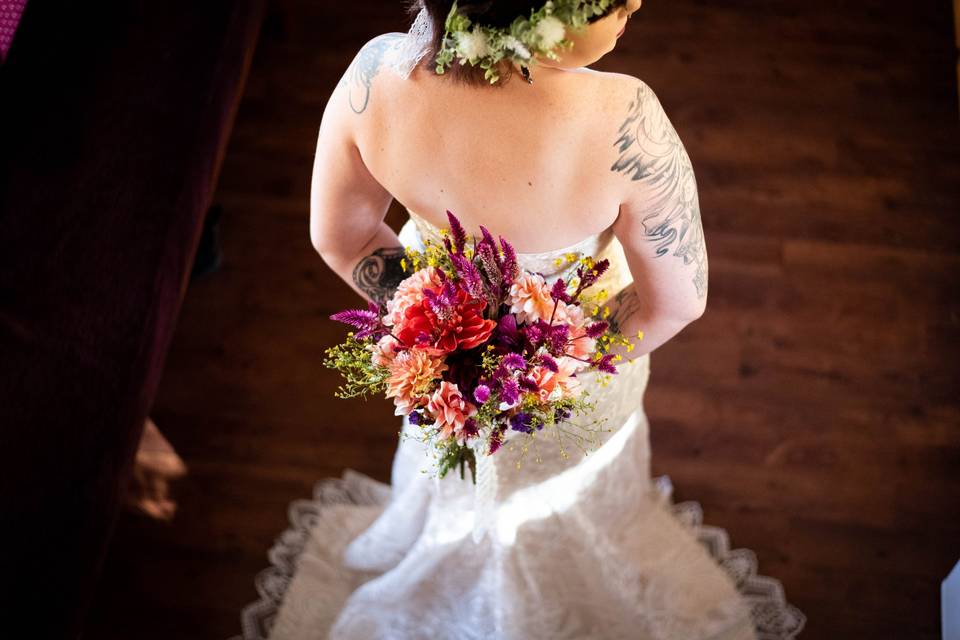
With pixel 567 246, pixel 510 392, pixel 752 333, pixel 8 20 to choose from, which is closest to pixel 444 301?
pixel 510 392

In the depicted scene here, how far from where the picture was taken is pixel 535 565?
204cm

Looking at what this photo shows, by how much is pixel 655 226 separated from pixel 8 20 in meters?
2.08

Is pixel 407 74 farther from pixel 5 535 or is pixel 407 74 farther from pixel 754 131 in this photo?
pixel 754 131

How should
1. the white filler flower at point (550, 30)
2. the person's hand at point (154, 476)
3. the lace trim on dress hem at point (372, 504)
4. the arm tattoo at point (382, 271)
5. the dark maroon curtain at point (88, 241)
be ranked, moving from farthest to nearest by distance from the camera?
the person's hand at point (154, 476), the lace trim on dress hem at point (372, 504), the dark maroon curtain at point (88, 241), the arm tattoo at point (382, 271), the white filler flower at point (550, 30)

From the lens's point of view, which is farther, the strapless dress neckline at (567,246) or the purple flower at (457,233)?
the strapless dress neckline at (567,246)

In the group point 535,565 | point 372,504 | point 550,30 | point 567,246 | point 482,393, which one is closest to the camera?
point 550,30

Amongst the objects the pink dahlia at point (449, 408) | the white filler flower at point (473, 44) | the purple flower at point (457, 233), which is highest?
the white filler flower at point (473, 44)

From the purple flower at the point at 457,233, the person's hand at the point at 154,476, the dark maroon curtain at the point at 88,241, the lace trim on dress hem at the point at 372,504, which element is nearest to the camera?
the purple flower at the point at 457,233

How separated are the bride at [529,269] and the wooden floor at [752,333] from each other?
0.58ft

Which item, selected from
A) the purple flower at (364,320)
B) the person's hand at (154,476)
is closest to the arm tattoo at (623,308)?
the purple flower at (364,320)

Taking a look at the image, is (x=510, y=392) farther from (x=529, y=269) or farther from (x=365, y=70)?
(x=365, y=70)

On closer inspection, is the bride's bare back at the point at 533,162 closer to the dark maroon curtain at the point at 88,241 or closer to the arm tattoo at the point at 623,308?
the arm tattoo at the point at 623,308

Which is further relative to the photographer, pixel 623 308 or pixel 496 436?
pixel 623 308

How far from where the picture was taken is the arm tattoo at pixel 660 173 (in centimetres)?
121
